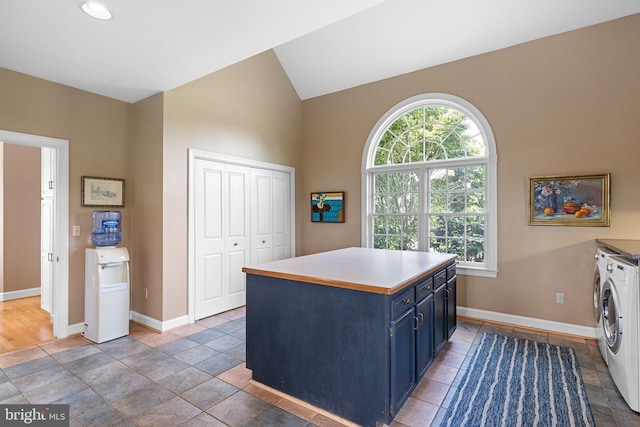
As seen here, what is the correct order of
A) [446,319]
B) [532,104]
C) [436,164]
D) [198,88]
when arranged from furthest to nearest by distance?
[436,164], [198,88], [532,104], [446,319]

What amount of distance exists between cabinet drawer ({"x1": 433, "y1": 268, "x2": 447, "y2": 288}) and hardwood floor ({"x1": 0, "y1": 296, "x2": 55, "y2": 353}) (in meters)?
3.92

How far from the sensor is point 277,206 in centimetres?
520

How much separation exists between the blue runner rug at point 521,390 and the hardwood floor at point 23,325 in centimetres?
401

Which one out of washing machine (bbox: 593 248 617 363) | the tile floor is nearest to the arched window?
washing machine (bbox: 593 248 617 363)

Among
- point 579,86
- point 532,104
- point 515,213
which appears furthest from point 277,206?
point 579,86

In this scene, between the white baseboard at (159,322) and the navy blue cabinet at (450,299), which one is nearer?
the navy blue cabinet at (450,299)

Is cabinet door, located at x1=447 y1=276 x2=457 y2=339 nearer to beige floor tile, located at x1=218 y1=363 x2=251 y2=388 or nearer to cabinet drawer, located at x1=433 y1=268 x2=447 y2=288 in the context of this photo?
cabinet drawer, located at x1=433 y1=268 x2=447 y2=288

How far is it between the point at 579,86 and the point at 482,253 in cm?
211

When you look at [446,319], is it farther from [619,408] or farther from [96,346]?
[96,346]

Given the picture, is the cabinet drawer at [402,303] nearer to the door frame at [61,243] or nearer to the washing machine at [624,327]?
the washing machine at [624,327]

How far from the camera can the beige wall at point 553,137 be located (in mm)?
3312

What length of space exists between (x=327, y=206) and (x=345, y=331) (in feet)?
11.1

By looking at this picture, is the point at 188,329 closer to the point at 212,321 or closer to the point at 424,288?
the point at 212,321

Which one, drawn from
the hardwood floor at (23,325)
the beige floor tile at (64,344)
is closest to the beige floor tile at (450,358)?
the beige floor tile at (64,344)
